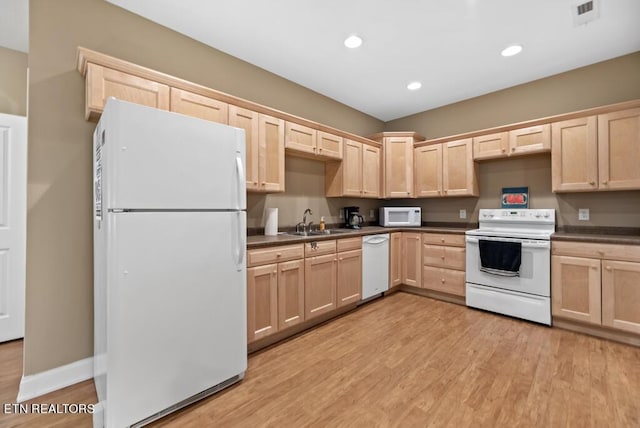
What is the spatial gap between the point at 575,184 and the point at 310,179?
2991 mm

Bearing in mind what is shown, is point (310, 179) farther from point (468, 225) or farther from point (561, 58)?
point (561, 58)

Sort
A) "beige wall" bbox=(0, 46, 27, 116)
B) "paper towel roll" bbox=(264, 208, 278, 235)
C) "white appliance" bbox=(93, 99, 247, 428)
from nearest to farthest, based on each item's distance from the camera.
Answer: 1. "white appliance" bbox=(93, 99, 247, 428)
2. "beige wall" bbox=(0, 46, 27, 116)
3. "paper towel roll" bbox=(264, 208, 278, 235)

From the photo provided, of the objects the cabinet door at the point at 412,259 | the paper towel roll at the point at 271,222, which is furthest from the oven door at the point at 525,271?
the paper towel roll at the point at 271,222

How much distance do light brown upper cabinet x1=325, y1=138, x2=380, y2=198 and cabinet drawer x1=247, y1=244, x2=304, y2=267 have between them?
140 cm

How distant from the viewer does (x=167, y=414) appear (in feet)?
5.59

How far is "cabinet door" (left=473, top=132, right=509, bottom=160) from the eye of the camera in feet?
11.7

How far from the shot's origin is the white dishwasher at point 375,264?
356 cm

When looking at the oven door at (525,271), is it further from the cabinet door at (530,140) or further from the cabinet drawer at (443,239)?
the cabinet door at (530,140)

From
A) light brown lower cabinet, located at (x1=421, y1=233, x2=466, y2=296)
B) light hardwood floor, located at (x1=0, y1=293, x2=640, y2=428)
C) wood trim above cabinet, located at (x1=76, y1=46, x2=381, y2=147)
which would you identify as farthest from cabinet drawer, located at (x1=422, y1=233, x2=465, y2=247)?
wood trim above cabinet, located at (x1=76, y1=46, x2=381, y2=147)

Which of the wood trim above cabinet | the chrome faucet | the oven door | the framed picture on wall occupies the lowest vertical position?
the oven door

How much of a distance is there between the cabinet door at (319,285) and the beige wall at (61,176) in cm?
175

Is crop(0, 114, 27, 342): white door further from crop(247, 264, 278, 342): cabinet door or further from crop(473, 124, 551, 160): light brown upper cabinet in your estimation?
crop(473, 124, 551, 160): light brown upper cabinet

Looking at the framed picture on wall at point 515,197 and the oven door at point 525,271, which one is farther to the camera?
the framed picture on wall at point 515,197

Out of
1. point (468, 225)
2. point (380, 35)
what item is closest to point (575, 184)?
point (468, 225)
